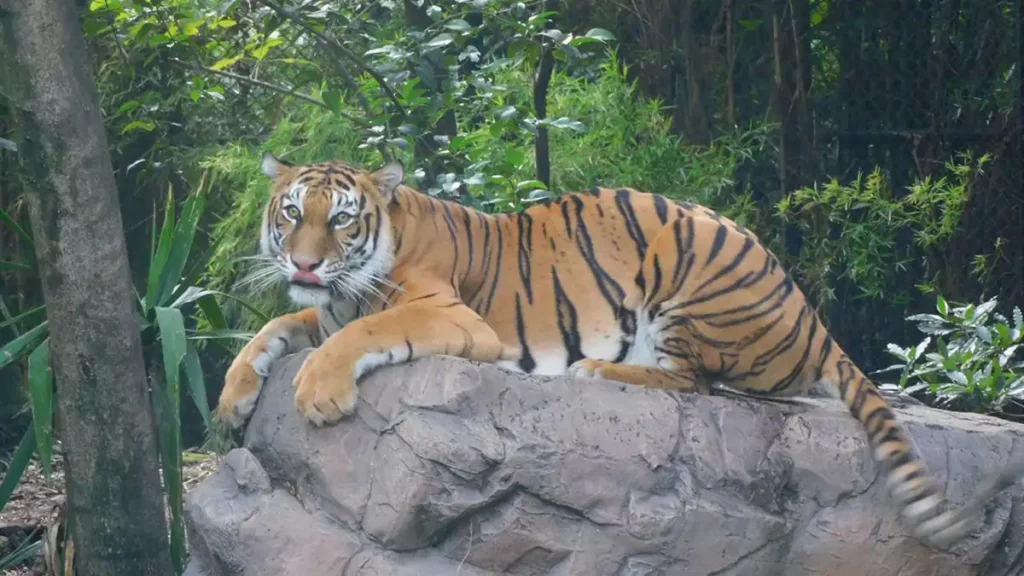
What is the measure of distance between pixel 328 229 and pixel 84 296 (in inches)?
32.0

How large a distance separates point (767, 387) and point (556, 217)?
3.13ft

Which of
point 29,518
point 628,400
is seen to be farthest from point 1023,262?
point 29,518

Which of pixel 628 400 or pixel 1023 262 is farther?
pixel 1023 262

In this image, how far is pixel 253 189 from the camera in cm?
624

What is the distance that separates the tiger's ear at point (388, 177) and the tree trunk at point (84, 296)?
86 centimetres

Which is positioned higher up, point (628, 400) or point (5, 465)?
point (628, 400)

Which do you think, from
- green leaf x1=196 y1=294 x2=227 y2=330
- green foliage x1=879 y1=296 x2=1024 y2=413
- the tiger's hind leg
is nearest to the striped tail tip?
the tiger's hind leg

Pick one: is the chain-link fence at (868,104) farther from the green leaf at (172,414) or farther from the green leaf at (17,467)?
the green leaf at (17,467)

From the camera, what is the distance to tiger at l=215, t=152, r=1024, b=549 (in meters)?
3.85

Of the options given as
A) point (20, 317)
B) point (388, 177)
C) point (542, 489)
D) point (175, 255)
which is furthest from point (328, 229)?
point (20, 317)

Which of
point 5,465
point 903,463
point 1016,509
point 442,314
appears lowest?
point 5,465

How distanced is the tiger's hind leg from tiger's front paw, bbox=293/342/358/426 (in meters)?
0.81

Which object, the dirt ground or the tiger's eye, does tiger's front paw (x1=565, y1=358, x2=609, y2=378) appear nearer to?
the tiger's eye

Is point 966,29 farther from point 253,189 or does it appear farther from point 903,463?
point 253,189
